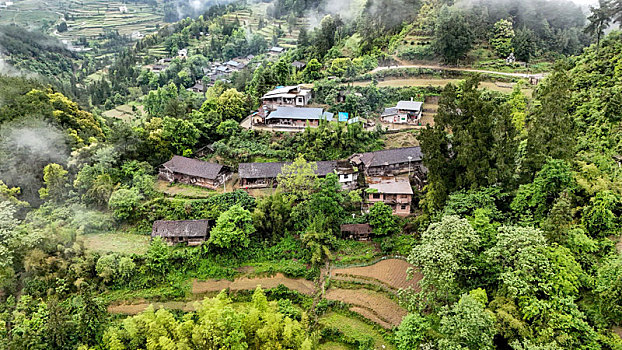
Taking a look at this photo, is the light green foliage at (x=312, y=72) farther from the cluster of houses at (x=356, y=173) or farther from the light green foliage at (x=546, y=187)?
the light green foliage at (x=546, y=187)

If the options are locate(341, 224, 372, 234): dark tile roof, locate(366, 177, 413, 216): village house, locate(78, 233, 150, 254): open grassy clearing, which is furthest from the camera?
locate(366, 177, 413, 216): village house

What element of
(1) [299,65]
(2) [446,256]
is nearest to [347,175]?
(2) [446,256]

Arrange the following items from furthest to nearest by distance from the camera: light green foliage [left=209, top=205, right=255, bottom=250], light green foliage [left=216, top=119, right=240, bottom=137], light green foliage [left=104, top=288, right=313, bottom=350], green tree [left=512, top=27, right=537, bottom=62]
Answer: green tree [left=512, top=27, right=537, bottom=62] < light green foliage [left=216, top=119, right=240, bottom=137] < light green foliage [left=209, top=205, right=255, bottom=250] < light green foliage [left=104, top=288, right=313, bottom=350]

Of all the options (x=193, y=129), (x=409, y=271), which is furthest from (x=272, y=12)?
(x=409, y=271)

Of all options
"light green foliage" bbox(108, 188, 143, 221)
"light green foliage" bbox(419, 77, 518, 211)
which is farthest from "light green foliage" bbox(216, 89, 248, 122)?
"light green foliage" bbox(419, 77, 518, 211)

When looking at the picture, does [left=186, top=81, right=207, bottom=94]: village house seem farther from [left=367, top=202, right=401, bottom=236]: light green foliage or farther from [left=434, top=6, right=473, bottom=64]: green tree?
[left=367, top=202, right=401, bottom=236]: light green foliage

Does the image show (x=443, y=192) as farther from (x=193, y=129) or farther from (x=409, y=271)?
(x=193, y=129)

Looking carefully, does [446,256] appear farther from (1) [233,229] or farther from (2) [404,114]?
(2) [404,114]
